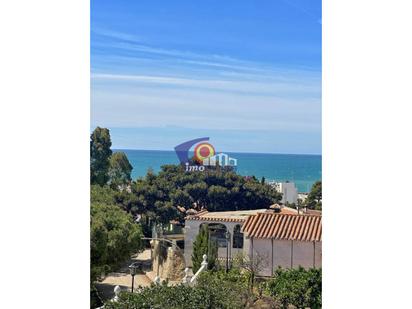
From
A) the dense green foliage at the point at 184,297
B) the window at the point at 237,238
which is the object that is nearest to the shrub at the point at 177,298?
the dense green foliage at the point at 184,297

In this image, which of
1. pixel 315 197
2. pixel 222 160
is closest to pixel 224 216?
pixel 222 160

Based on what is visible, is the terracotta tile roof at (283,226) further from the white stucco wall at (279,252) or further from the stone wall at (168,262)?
the stone wall at (168,262)

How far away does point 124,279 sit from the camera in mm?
6363

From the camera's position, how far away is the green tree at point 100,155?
19.0 ft

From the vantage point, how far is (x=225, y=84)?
579 cm

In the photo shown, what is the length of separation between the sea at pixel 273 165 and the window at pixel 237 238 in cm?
52

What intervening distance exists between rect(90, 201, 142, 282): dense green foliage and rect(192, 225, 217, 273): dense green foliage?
61 centimetres

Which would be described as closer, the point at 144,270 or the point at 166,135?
the point at 166,135
